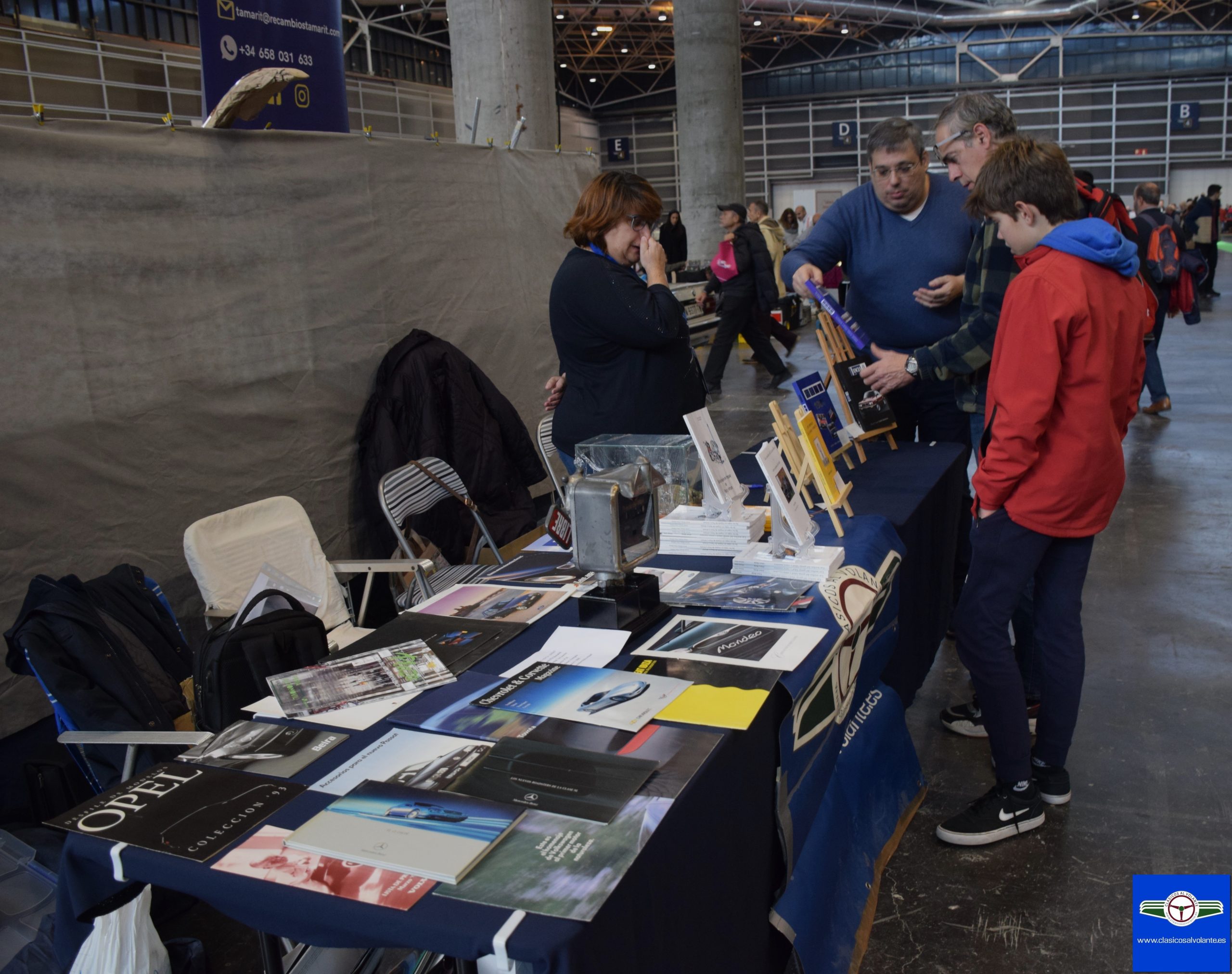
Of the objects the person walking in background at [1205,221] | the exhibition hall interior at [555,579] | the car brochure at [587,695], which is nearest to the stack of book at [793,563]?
the exhibition hall interior at [555,579]

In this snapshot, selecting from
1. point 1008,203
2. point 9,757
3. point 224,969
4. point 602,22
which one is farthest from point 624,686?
point 602,22

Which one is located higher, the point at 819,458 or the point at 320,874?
the point at 819,458

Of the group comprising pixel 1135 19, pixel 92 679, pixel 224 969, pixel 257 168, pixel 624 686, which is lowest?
pixel 224 969

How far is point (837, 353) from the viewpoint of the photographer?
305 cm

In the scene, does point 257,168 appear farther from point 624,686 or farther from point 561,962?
point 561,962

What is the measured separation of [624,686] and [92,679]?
1354 millimetres

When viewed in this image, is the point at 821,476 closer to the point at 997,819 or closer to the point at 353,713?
the point at 997,819

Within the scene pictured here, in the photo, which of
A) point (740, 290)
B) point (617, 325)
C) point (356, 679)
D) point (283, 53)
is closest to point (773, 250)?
point (740, 290)

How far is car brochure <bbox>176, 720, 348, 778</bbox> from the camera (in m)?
1.47

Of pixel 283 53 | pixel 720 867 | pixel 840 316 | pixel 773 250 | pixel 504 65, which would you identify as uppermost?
pixel 504 65

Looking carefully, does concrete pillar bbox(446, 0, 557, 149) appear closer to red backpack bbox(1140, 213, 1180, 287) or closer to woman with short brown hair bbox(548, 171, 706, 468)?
woman with short brown hair bbox(548, 171, 706, 468)

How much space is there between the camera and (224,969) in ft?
6.84

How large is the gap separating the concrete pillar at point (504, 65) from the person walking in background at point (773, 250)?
137 inches

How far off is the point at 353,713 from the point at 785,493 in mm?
1068
